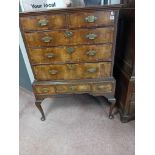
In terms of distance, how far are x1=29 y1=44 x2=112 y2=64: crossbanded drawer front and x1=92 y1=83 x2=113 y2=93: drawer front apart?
25 centimetres

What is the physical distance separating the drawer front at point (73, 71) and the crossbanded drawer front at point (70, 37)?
21 centimetres

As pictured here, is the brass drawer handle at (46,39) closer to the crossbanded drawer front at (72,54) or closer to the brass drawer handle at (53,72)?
the crossbanded drawer front at (72,54)

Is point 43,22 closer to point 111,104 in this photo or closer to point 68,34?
point 68,34

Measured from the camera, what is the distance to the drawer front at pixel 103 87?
154cm

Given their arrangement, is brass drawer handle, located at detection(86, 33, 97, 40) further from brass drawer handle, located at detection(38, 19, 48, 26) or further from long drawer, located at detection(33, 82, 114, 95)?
long drawer, located at detection(33, 82, 114, 95)

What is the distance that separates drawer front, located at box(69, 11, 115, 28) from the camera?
122 cm

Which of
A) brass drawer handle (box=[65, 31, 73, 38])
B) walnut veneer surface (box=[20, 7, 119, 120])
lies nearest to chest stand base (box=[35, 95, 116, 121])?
walnut veneer surface (box=[20, 7, 119, 120])

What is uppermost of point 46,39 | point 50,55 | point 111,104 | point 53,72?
point 46,39

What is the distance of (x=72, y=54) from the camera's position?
55.3 inches

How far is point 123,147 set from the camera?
155 cm

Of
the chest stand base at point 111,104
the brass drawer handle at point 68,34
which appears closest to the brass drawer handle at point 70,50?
the brass drawer handle at point 68,34

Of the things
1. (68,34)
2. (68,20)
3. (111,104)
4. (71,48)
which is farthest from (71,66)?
(111,104)

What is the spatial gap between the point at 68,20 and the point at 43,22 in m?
0.19
